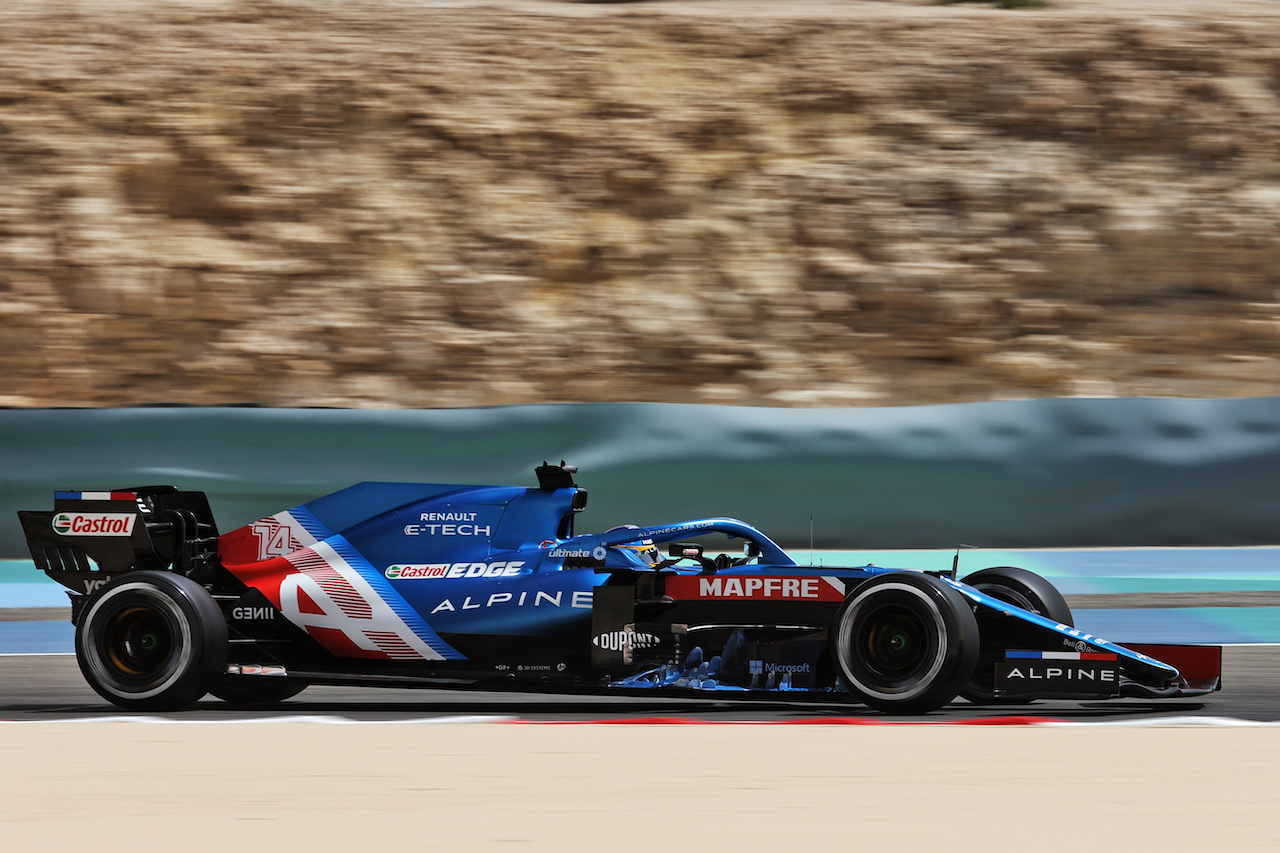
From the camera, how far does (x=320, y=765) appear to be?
5.94 meters

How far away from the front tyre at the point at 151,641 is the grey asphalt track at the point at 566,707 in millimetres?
→ 118

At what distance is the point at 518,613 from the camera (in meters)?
7.65

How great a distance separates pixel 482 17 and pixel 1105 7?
829 cm

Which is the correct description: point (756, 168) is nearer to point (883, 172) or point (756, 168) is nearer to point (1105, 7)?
point (883, 172)

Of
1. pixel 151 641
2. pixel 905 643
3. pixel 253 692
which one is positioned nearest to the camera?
pixel 905 643

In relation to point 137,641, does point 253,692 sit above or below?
below

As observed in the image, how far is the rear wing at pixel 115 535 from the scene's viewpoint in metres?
8.16

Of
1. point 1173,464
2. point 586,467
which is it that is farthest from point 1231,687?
point 586,467

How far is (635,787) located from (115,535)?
3.75 metres

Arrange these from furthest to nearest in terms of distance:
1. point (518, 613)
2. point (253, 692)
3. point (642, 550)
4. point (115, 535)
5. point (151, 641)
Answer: point (253, 692) < point (115, 535) < point (642, 550) < point (151, 641) < point (518, 613)

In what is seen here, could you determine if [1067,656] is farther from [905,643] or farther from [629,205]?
[629,205]

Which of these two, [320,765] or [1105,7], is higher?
[1105,7]

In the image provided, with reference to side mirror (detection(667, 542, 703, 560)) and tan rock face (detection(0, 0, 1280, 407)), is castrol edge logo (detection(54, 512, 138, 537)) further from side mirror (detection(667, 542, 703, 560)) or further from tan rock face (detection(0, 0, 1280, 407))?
tan rock face (detection(0, 0, 1280, 407))

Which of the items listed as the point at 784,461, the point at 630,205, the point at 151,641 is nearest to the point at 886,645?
the point at 151,641
